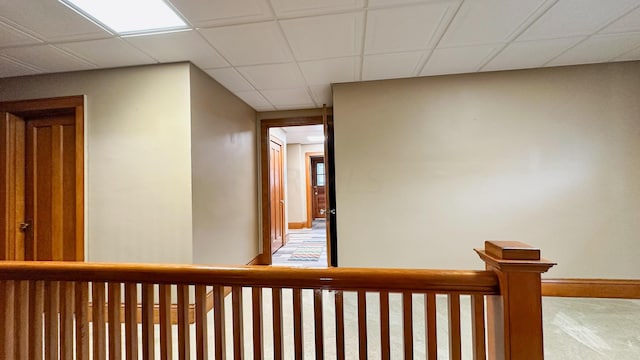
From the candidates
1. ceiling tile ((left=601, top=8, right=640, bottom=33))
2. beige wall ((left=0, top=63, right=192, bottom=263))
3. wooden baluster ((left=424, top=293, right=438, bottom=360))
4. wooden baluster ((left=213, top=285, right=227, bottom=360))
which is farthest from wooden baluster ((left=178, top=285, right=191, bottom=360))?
ceiling tile ((left=601, top=8, right=640, bottom=33))

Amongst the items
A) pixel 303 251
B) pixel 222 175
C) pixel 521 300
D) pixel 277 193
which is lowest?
pixel 303 251

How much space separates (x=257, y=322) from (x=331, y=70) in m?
2.34

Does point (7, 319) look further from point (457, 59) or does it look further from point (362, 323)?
point (457, 59)

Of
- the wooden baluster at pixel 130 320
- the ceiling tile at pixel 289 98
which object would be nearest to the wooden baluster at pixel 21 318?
the wooden baluster at pixel 130 320

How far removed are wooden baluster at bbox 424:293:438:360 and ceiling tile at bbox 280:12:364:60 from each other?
1.71 m

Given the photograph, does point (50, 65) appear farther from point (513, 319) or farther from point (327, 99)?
point (513, 319)

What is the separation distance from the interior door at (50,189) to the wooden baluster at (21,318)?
5.80ft

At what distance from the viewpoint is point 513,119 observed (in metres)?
2.89

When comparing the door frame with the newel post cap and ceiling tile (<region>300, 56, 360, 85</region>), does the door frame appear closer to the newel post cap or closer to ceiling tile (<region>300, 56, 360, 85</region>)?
ceiling tile (<region>300, 56, 360, 85</region>)

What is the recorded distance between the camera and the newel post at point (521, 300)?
2.75 feet

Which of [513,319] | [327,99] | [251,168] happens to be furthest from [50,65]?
[513,319]

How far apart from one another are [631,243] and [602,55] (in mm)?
1760

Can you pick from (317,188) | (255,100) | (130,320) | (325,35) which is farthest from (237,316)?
(317,188)

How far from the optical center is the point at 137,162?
2.50m
